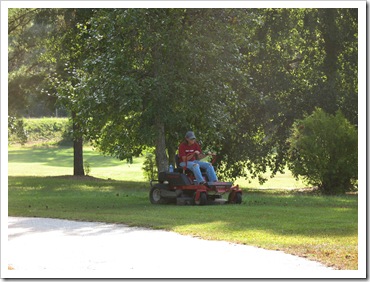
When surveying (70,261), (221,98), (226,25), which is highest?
(226,25)

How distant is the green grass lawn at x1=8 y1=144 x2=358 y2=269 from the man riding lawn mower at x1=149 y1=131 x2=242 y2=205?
0.53 metres

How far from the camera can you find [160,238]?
512 inches

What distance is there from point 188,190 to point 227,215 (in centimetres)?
345

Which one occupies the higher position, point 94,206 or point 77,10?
point 77,10

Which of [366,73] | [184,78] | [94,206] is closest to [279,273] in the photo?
[366,73]

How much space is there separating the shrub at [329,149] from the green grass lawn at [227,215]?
10.6 ft

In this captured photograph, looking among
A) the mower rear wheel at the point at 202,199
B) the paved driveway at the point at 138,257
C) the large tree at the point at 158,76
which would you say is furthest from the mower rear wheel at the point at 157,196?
the paved driveway at the point at 138,257

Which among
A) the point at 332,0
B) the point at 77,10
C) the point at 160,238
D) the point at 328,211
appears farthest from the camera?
the point at 77,10

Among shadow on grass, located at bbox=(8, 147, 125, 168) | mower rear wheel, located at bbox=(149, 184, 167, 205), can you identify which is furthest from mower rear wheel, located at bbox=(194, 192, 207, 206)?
shadow on grass, located at bbox=(8, 147, 125, 168)

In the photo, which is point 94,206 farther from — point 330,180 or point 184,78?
point 330,180

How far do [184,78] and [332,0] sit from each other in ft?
19.1

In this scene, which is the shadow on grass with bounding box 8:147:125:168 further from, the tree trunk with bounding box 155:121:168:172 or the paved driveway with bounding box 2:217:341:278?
the paved driveway with bounding box 2:217:341:278

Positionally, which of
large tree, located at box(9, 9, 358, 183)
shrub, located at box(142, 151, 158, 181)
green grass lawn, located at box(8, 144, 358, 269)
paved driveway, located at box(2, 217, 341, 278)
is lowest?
paved driveway, located at box(2, 217, 341, 278)

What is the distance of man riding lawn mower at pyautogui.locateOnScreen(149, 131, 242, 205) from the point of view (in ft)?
64.6
